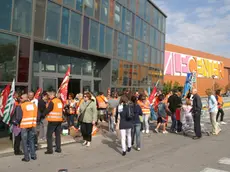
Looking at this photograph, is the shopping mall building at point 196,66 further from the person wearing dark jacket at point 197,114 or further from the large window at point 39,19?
the large window at point 39,19

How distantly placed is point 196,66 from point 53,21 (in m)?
44.7

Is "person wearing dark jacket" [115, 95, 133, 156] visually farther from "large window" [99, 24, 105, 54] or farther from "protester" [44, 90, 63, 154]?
"large window" [99, 24, 105, 54]

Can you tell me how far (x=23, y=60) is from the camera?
35.2 feet

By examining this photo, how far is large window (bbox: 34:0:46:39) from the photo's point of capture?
11.4 metres

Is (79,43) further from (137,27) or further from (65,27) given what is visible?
(137,27)

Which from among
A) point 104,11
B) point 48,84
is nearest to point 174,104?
point 48,84

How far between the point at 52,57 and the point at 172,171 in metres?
9.74

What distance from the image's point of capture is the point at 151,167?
5.95m

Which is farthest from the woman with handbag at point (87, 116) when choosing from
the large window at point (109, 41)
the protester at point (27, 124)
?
the large window at point (109, 41)

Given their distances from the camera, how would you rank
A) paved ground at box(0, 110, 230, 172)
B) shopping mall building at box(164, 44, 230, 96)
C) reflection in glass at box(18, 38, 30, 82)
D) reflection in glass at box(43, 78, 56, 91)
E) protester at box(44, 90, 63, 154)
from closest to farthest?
paved ground at box(0, 110, 230, 172), protester at box(44, 90, 63, 154), reflection in glass at box(18, 38, 30, 82), reflection in glass at box(43, 78, 56, 91), shopping mall building at box(164, 44, 230, 96)

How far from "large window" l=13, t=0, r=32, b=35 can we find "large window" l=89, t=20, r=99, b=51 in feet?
15.1

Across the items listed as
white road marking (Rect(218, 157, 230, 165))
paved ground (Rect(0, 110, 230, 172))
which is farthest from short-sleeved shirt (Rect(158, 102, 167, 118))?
white road marking (Rect(218, 157, 230, 165))

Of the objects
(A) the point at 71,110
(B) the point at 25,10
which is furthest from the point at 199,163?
(B) the point at 25,10

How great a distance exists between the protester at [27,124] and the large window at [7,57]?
3939 mm
